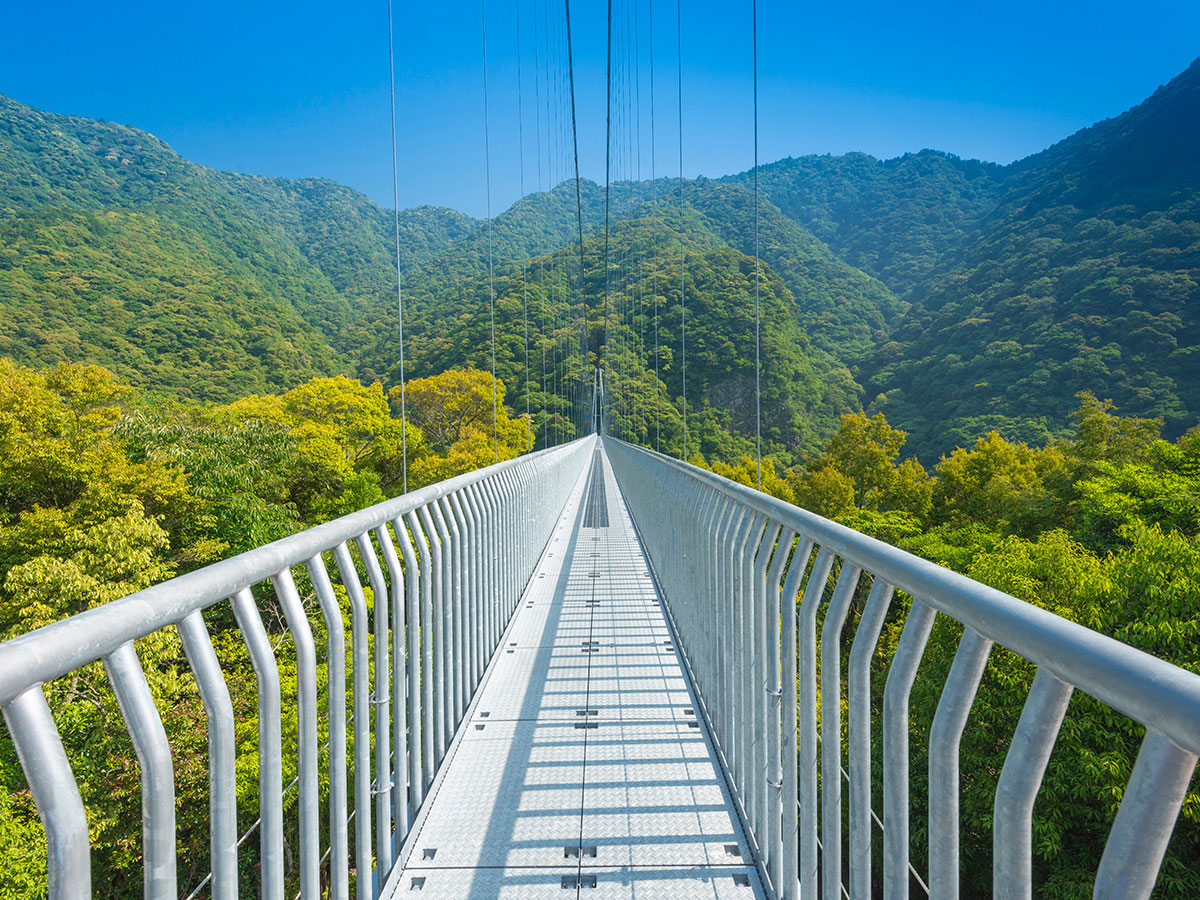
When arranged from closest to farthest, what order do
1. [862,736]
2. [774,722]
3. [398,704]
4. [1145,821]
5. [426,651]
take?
[1145,821], [862,736], [774,722], [398,704], [426,651]

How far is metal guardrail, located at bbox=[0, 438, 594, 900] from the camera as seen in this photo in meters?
0.63

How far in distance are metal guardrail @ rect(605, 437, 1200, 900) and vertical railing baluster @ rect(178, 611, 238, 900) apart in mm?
891

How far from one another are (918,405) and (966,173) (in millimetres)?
42421

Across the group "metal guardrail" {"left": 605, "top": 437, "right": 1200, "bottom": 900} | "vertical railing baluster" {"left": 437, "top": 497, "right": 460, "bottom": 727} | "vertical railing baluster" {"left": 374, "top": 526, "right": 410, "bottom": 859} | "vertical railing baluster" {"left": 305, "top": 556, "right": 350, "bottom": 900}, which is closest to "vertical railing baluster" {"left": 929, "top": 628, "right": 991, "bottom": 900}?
"metal guardrail" {"left": 605, "top": 437, "right": 1200, "bottom": 900}

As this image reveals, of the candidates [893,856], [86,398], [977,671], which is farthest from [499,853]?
[86,398]

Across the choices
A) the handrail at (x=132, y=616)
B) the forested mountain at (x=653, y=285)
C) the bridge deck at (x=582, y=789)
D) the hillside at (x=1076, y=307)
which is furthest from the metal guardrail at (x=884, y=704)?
the hillside at (x=1076, y=307)

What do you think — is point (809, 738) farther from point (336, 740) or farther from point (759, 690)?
point (336, 740)

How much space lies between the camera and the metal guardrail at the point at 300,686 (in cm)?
63

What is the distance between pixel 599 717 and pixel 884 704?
1760 millimetres

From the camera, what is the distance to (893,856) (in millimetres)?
1027

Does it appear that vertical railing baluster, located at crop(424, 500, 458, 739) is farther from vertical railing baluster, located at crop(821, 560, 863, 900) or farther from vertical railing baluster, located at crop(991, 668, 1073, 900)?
vertical railing baluster, located at crop(991, 668, 1073, 900)

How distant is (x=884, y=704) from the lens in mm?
1094

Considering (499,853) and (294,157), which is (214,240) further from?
(499,853)

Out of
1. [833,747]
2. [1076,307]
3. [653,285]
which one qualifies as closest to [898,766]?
[833,747]
